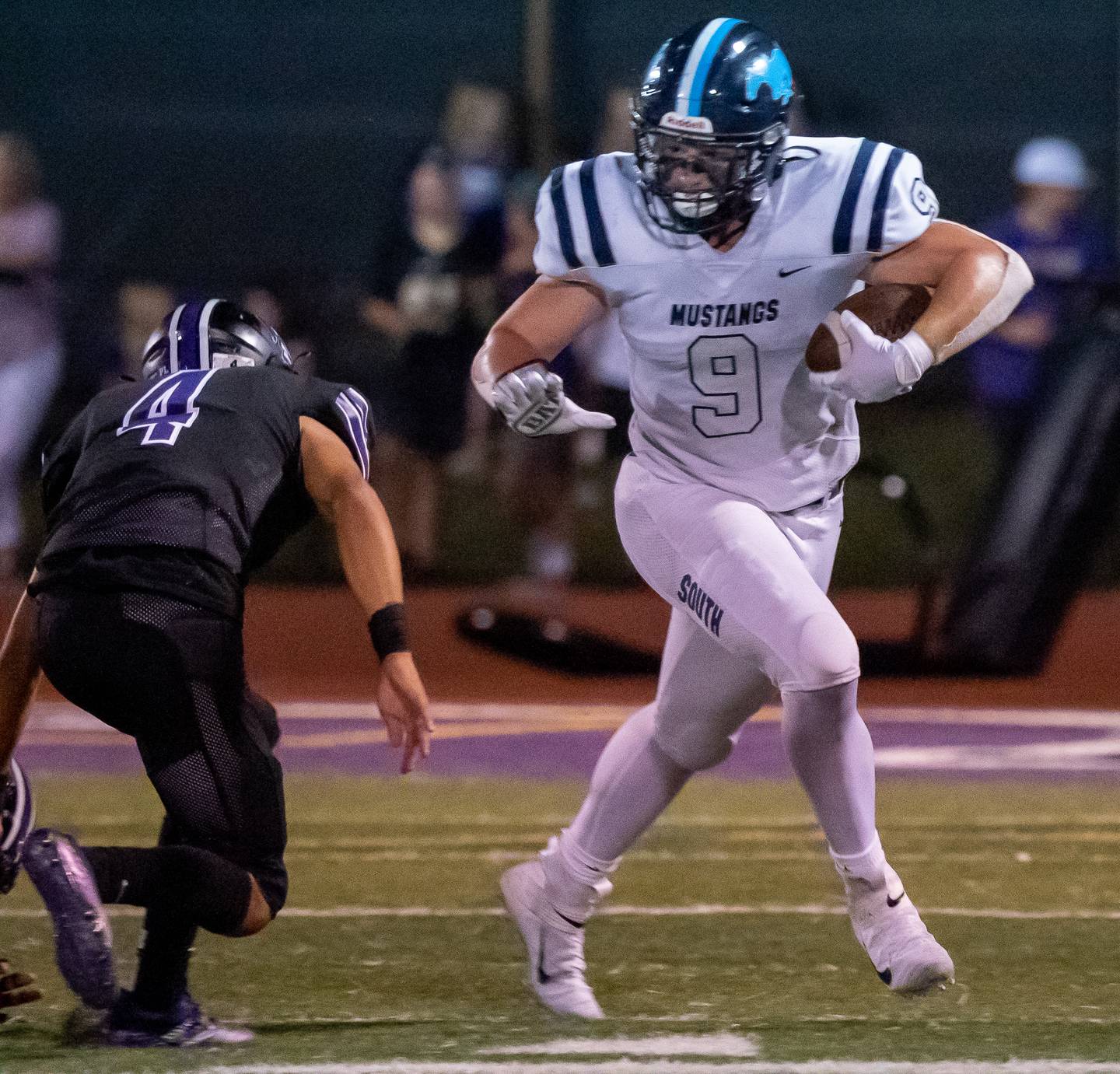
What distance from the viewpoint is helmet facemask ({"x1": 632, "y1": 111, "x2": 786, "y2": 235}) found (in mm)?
3203

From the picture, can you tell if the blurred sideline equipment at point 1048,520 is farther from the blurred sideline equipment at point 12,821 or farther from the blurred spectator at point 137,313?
the blurred sideline equipment at point 12,821

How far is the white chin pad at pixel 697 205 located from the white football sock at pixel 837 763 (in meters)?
0.76

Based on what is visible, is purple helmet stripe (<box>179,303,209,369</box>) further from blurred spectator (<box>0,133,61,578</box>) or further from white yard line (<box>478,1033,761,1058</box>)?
blurred spectator (<box>0,133,61,578</box>)

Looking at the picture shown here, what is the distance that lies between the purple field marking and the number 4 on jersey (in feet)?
8.57

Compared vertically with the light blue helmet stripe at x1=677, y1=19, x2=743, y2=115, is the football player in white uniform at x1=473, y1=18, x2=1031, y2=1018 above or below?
below

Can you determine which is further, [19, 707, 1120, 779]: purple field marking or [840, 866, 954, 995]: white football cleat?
[19, 707, 1120, 779]: purple field marking

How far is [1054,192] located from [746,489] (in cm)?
483

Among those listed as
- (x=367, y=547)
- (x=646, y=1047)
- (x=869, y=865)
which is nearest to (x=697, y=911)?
(x=869, y=865)

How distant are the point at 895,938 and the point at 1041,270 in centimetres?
497

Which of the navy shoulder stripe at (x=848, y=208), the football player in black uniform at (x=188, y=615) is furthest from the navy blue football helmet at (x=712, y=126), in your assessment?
the football player in black uniform at (x=188, y=615)

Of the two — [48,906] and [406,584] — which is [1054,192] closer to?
[406,584]

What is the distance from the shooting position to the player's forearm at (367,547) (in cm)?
306

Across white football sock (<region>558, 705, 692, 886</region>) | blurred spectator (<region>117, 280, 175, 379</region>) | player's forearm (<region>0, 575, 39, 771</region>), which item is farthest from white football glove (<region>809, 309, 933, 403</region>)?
blurred spectator (<region>117, 280, 175, 379</region>)

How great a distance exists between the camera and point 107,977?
2.74 meters
